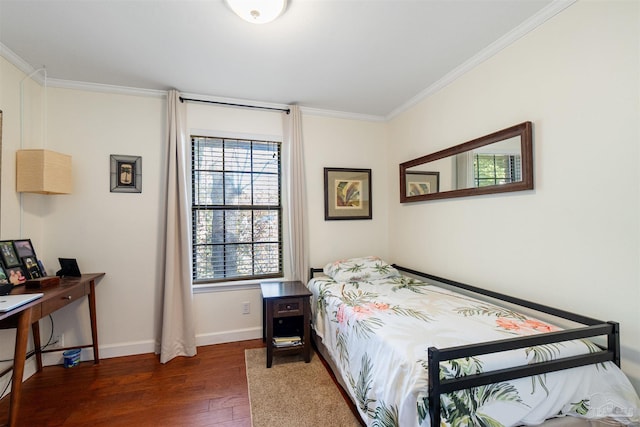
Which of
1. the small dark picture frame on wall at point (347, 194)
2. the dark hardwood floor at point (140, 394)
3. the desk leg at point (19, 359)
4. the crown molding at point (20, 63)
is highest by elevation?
the crown molding at point (20, 63)

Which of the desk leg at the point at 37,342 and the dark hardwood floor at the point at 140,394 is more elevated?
the desk leg at the point at 37,342

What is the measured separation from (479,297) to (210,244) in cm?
260

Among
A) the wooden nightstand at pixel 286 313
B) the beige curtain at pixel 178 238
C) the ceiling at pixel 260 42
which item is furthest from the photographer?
the beige curtain at pixel 178 238

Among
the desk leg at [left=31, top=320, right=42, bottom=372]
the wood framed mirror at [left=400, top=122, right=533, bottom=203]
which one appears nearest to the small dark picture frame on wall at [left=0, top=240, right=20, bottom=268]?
the desk leg at [left=31, top=320, right=42, bottom=372]

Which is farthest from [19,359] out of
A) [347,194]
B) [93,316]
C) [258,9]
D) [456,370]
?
[347,194]

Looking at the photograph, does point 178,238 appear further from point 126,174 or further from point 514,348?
point 514,348

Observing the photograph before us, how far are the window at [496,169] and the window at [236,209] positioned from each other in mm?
1988

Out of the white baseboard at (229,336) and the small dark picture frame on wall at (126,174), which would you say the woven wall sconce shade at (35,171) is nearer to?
the small dark picture frame on wall at (126,174)

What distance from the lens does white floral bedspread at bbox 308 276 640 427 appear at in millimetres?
1094

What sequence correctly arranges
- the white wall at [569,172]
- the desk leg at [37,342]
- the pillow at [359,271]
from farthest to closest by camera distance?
the pillow at [359,271] → the desk leg at [37,342] → the white wall at [569,172]

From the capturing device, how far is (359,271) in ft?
9.05

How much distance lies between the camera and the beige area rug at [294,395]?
68.4 inches

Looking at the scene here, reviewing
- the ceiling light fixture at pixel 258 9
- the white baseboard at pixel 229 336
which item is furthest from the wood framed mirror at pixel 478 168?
the white baseboard at pixel 229 336

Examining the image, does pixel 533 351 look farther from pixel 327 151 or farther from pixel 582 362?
pixel 327 151
